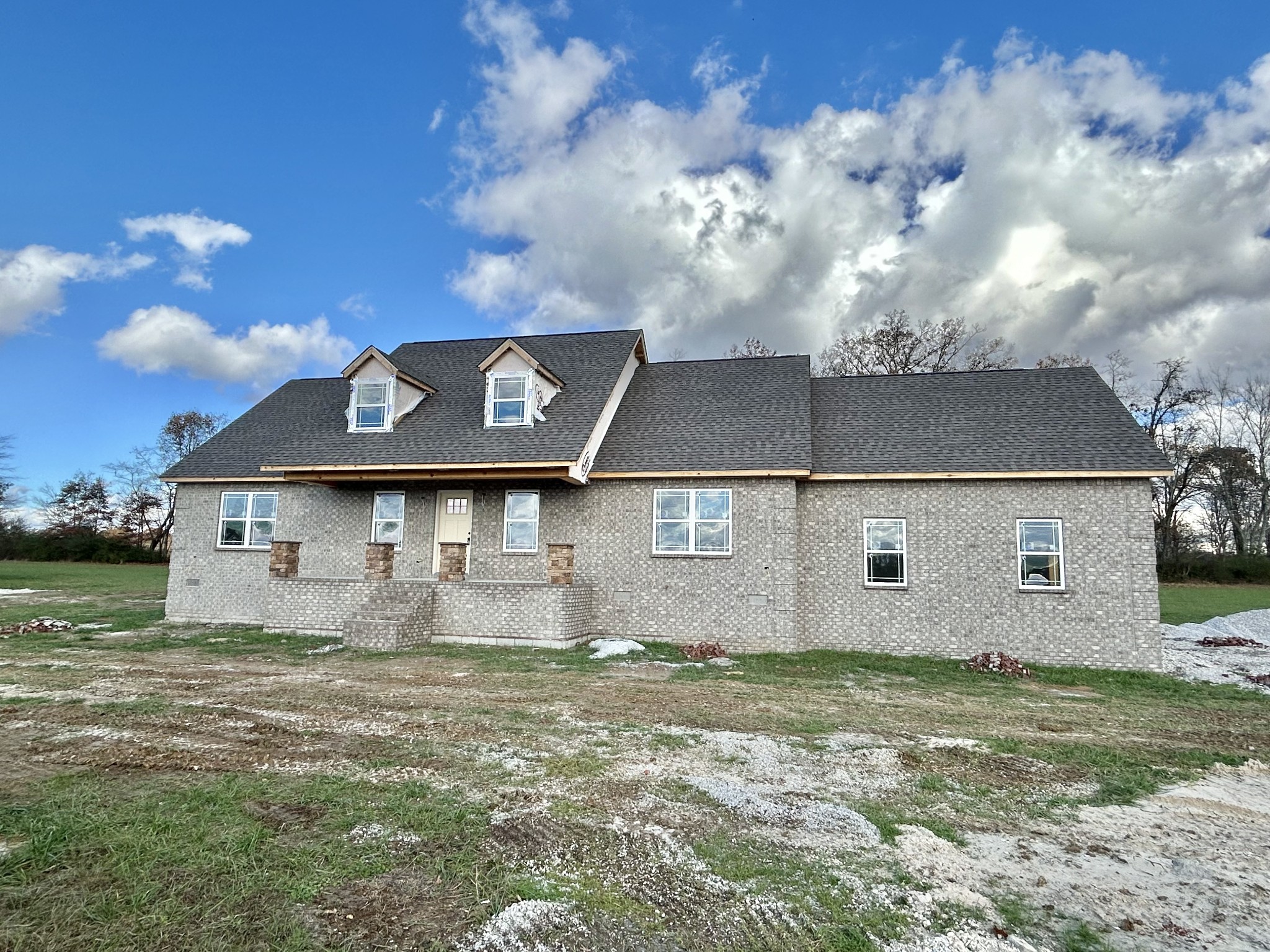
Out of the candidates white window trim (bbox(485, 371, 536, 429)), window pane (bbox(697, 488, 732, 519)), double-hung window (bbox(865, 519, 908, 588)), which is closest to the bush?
double-hung window (bbox(865, 519, 908, 588))

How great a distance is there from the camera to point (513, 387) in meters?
16.6

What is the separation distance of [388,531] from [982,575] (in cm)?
1327

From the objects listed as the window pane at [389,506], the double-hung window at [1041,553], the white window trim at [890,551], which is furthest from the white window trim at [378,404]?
the double-hung window at [1041,553]

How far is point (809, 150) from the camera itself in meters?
17.8

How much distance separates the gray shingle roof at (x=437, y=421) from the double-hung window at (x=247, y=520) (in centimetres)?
67

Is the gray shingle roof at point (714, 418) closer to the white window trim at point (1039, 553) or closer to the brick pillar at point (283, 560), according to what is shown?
the white window trim at point (1039, 553)

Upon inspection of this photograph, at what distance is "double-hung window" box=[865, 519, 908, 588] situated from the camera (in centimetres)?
1452

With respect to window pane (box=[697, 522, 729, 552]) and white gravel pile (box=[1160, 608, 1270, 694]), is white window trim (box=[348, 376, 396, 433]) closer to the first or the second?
window pane (box=[697, 522, 729, 552])

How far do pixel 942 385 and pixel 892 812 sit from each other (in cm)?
1460

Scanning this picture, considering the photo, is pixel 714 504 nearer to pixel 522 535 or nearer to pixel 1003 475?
pixel 522 535

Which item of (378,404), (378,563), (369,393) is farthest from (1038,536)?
(369,393)

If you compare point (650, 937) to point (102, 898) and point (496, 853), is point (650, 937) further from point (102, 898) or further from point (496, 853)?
point (102, 898)

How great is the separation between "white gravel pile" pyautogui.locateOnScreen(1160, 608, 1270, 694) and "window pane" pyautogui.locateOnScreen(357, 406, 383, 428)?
57.6 feet

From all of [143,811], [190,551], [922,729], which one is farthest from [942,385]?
[190,551]
